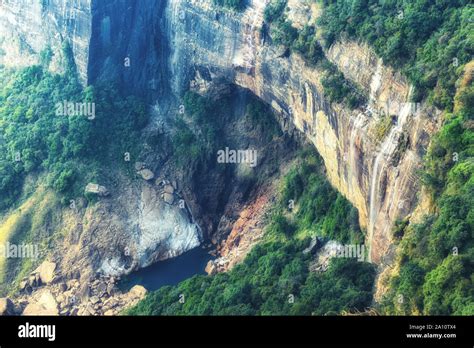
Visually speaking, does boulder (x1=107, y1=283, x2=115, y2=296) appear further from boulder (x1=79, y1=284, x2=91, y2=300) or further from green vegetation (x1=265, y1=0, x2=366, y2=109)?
green vegetation (x1=265, y1=0, x2=366, y2=109)

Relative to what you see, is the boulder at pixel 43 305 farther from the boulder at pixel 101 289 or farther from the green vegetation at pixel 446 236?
the green vegetation at pixel 446 236

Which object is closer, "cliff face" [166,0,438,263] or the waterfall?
"cliff face" [166,0,438,263]

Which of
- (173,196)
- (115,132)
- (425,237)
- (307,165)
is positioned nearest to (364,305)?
(425,237)

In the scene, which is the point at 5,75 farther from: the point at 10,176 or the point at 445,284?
the point at 445,284

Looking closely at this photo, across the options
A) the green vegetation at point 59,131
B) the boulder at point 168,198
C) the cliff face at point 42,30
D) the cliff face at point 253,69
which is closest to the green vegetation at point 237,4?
the cliff face at point 253,69

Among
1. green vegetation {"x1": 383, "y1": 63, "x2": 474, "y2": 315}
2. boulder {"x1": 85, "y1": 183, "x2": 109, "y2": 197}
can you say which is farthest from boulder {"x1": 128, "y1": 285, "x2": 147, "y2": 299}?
green vegetation {"x1": 383, "y1": 63, "x2": 474, "y2": 315}

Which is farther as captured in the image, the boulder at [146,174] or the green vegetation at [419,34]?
the boulder at [146,174]
